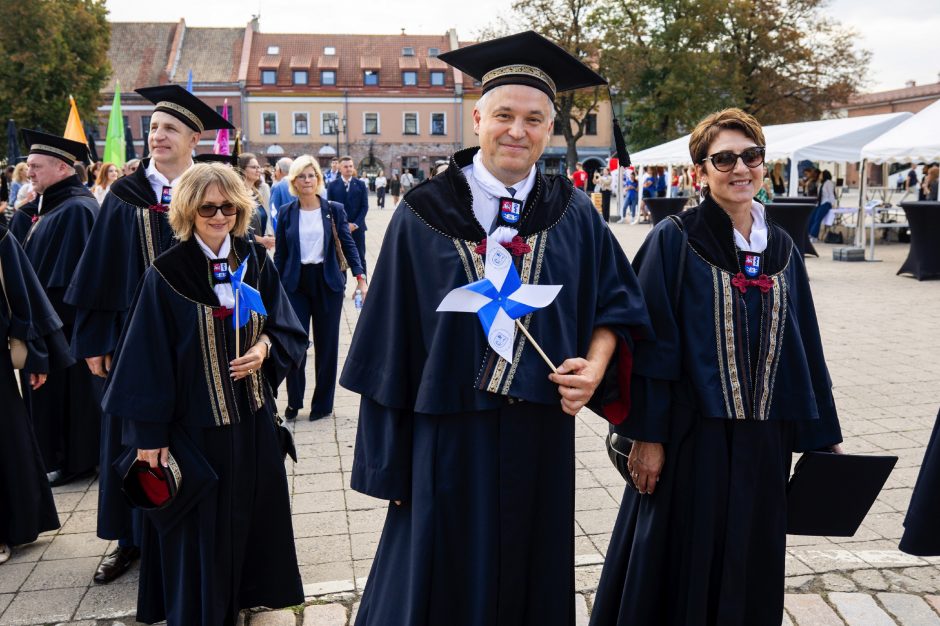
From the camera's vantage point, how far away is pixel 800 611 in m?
3.54

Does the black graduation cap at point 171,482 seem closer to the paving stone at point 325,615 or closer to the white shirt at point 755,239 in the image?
the paving stone at point 325,615

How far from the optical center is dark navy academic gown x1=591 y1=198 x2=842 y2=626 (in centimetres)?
288

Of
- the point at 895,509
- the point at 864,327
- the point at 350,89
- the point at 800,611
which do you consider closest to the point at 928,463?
the point at 800,611

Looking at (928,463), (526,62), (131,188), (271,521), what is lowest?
(271,521)

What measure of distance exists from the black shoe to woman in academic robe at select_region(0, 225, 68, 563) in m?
0.53

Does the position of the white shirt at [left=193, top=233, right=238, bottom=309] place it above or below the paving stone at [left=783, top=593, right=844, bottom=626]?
above

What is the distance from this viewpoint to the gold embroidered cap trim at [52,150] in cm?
546

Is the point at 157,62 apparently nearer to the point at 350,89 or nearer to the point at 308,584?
the point at 350,89

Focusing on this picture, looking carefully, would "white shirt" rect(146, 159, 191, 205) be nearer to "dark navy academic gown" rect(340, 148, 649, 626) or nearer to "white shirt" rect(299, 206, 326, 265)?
"dark navy academic gown" rect(340, 148, 649, 626)

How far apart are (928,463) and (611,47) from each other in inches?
1460

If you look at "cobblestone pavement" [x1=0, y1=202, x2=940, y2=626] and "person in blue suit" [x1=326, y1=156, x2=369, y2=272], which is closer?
"cobblestone pavement" [x1=0, y1=202, x2=940, y2=626]

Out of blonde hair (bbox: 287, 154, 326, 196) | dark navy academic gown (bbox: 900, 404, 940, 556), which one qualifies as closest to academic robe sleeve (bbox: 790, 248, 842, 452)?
dark navy academic gown (bbox: 900, 404, 940, 556)

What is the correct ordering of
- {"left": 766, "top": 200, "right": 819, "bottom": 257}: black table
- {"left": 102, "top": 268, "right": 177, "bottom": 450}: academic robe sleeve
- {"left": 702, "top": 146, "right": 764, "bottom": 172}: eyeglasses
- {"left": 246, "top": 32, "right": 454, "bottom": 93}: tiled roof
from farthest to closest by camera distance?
{"left": 246, "top": 32, "right": 454, "bottom": 93}: tiled roof
{"left": 766, "top": 200, "right": 819, "bottom": 257}: black table
{"left": 102, "top": 268, "right": 177, "bottom": 450}: academic robe sleeve
{"left": 702, "top": 146, "right": 764, "bottom": 172}: eyeglasses

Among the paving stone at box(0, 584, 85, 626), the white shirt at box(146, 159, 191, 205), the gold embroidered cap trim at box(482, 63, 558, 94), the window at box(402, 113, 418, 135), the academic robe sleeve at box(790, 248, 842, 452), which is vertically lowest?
the paving stone at box(0, 584, 85, 626)
